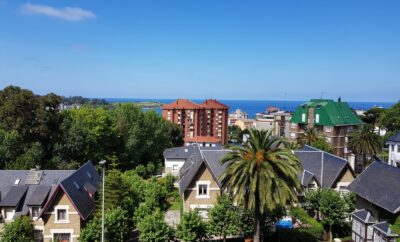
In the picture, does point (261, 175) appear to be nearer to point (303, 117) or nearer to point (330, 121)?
point (330, 121)

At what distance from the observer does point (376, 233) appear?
31.3 meters

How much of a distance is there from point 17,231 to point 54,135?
32.2 meters

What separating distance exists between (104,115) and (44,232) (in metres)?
41.0

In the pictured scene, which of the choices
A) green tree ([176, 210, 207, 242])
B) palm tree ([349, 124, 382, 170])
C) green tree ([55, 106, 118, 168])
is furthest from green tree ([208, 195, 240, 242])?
palm tree ([349, 124, 382, 170])

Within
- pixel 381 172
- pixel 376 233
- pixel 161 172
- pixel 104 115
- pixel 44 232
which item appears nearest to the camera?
pixel 376 233

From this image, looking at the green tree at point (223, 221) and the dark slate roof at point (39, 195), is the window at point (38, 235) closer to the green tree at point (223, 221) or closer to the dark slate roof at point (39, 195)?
the dark slate roof at point (39, 195)

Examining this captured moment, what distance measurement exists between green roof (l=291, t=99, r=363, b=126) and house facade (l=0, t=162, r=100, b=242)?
232 ft

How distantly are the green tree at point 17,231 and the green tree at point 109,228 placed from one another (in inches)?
215

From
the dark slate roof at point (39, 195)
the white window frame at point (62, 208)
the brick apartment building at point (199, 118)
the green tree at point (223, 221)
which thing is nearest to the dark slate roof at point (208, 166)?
the green tree at point (223, 221)

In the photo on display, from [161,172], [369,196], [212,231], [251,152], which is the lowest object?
[161,172]

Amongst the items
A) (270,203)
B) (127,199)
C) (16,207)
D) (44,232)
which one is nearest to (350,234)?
(270,203)

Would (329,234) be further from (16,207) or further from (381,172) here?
(16,207)

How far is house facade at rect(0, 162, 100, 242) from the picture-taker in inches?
1315

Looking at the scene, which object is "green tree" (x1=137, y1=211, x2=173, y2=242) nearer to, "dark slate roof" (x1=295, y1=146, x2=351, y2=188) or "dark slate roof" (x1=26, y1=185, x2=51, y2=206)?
"dark slate roof" (x1=26, y1=185, x2=51, y2=206)
